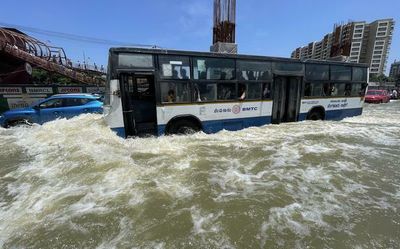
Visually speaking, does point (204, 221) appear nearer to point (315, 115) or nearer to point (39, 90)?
point (315, 115)

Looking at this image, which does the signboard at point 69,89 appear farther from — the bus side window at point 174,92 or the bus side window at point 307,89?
the bus side window at point 307,89

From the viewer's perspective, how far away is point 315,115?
1070 cm

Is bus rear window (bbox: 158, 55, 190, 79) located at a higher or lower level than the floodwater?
higher

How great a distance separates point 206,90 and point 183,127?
1416 mm

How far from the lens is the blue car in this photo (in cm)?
1032

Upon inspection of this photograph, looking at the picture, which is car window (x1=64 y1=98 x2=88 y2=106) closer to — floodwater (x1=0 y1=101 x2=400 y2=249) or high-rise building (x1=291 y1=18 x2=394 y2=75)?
floodwater (x1=0 y1=101 x2=400 y2=249)

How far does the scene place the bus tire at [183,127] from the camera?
766cm

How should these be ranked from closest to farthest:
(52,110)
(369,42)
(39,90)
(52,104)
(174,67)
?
(174,67) < (52,110) < (52,104) < (39,90) < (369,42)

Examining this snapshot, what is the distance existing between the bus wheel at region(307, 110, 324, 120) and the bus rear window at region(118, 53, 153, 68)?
279 inches

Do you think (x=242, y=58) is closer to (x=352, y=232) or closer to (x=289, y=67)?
(x=289, y=67)

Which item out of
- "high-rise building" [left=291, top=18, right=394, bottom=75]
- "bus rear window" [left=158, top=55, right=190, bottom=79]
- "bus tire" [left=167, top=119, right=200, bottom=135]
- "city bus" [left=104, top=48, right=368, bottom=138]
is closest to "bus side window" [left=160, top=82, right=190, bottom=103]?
"city bus" [left=104, top=48, right=368, bottom=138]

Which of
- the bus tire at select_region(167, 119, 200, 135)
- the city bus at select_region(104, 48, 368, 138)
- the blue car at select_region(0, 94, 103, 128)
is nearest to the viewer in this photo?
the city bus at select_region(104, 48, 368, 138)

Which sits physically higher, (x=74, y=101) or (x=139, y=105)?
(x=139, y=105)

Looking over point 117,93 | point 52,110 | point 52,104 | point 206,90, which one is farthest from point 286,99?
point 52,104
